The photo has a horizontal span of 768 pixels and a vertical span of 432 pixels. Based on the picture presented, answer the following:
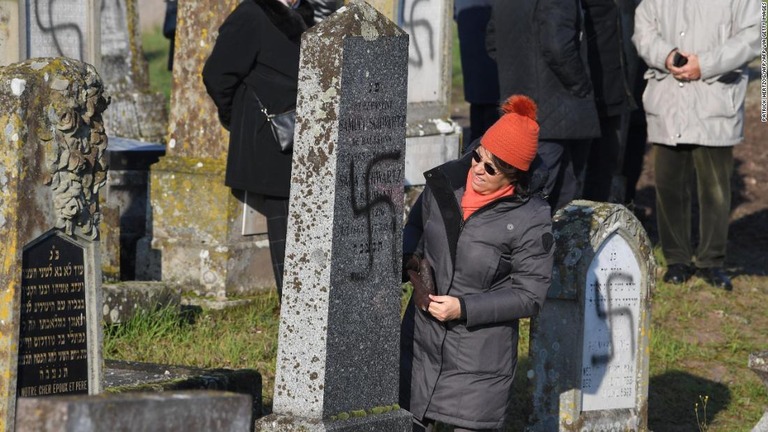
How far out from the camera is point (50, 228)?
5309 mm

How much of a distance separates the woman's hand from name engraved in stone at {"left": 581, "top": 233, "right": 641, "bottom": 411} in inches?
55.9

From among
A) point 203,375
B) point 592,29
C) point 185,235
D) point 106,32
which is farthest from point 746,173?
point 203,375

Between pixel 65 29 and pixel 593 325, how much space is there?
4411 millimetres

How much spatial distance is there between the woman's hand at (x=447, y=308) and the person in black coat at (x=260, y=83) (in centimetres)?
256

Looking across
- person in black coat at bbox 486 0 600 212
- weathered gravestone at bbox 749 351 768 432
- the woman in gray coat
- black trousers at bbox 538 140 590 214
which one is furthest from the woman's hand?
person in black coat at bbox 486 0 600 212

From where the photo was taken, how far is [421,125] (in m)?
10.0

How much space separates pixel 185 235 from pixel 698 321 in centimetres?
312

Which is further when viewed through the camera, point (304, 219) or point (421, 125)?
point (421, 125)

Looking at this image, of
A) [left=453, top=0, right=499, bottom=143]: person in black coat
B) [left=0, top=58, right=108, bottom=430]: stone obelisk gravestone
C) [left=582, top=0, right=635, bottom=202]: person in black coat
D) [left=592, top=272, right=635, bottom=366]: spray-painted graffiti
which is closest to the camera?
[left=0, top=58, right=108, bottom=430]: stone obelisk gravestone

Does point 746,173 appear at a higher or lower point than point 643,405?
higher

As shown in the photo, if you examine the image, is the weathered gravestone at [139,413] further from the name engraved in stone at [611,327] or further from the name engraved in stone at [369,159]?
the name engraved in stone at [611,327]

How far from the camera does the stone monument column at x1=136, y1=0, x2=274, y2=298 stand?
854cm

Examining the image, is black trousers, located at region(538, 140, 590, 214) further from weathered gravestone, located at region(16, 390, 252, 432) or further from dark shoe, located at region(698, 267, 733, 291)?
weathered gravestone, located at region(16, 390, 252, 432)

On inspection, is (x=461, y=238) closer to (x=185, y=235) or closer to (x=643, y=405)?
(x=643, y=405)
